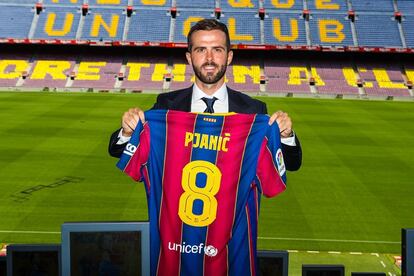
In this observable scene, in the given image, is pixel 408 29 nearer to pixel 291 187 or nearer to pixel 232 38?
pixel 232 38

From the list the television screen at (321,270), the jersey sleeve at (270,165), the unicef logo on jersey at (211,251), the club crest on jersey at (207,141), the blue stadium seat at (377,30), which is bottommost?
the television screen at (321,270)

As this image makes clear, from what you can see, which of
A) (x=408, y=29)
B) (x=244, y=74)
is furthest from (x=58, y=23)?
(x=408, y=29)

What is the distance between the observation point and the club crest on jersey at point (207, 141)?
4246 millimetres

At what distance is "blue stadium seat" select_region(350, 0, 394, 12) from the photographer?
52.2 meters

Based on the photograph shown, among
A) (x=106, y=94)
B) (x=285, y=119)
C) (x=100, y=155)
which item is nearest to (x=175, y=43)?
(x=106, y=94)

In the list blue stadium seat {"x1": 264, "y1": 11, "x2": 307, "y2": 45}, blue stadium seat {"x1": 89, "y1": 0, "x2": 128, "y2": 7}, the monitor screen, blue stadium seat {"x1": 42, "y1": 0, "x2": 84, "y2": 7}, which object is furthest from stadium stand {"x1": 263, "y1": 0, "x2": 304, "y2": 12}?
the monitor screen

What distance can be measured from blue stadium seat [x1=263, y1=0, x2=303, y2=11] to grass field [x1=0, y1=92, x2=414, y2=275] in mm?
26057

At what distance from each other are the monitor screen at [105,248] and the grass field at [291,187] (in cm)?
799

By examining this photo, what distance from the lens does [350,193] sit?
52.8ft

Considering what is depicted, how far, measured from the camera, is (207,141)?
167 inches

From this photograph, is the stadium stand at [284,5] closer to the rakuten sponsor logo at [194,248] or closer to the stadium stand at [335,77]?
the stadium stand at [335,77]

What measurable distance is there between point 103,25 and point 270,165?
48527 millimetres

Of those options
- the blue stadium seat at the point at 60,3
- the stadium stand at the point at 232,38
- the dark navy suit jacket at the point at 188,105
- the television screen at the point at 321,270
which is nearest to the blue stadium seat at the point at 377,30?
the stadium stand at the point at 232,38

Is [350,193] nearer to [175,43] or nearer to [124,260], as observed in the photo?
[124,260]
